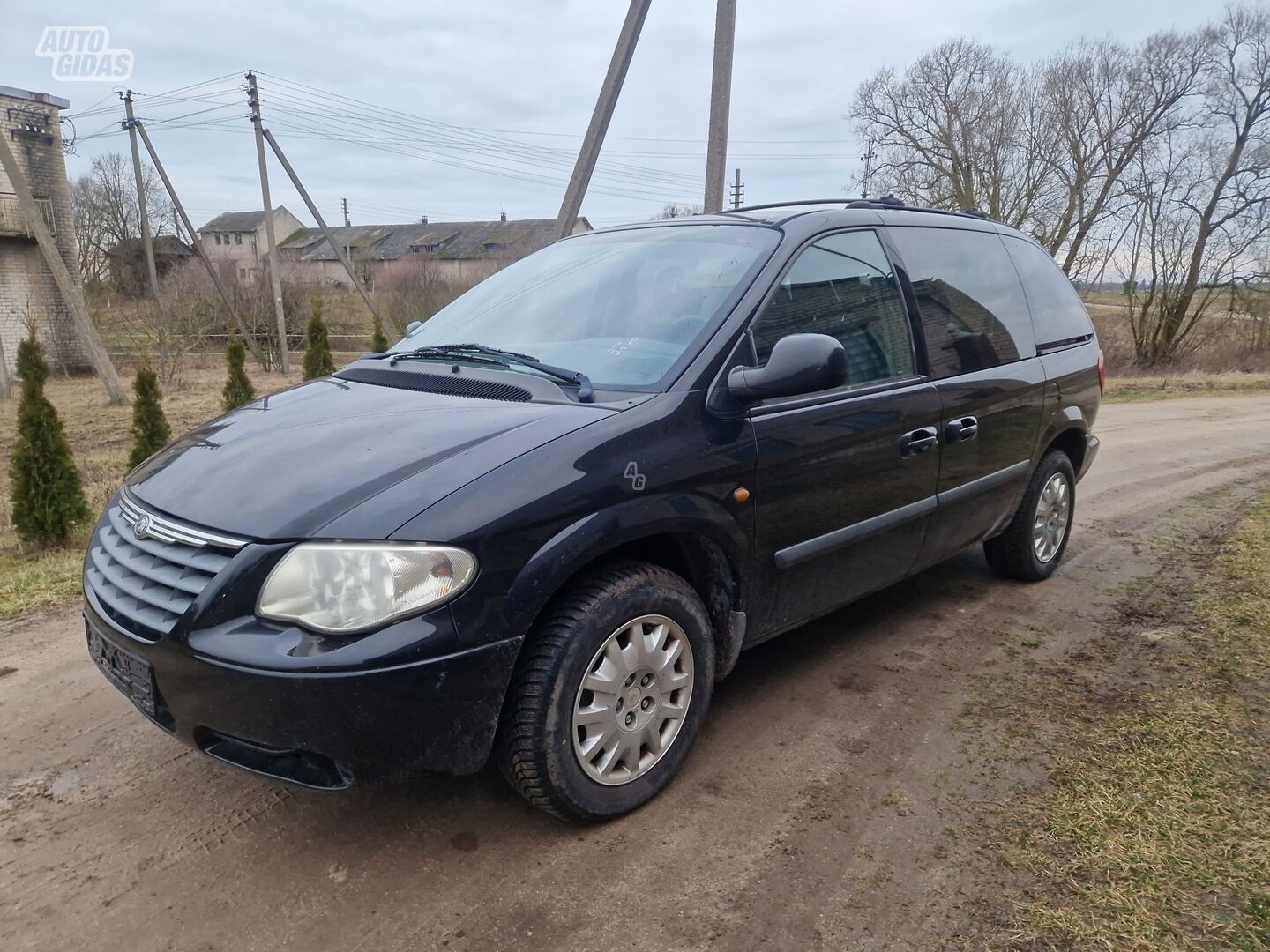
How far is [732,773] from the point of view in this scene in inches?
114

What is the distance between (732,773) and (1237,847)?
1.45 meters

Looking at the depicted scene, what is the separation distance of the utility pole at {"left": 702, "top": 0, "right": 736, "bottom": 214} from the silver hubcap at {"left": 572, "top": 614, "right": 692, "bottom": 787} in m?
8.76

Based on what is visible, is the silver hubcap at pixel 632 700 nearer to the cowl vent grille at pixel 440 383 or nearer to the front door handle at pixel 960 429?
the cowl vent grille at pixel 440 383

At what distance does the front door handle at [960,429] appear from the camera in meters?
3.69

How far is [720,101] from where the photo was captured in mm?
10672

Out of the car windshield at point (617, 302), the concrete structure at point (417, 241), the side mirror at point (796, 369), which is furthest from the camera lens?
the concrete structure at point (417, 241)

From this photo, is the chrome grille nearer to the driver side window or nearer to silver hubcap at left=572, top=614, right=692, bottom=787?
silver hubcap at left=572, top=614, right=692, bottom=787

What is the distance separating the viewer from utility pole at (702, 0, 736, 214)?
10523 millimetres

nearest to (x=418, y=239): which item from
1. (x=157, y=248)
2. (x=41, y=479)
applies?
(x=157, y=248)

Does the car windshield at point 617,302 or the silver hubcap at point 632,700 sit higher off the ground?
the car windshield at point 617,302

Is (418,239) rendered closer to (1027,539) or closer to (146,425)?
(146,425)

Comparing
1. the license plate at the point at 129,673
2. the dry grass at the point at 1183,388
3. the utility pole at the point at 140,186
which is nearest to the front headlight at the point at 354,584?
the license plate at the point at 129,673

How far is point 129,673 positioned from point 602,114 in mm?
9238

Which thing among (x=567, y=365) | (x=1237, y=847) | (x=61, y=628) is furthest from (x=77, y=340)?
(x=1237, y=847)
